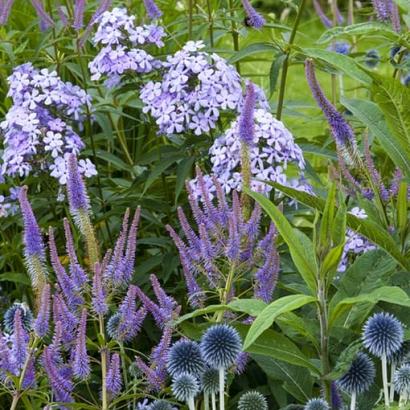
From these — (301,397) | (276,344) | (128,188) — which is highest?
(128,188)

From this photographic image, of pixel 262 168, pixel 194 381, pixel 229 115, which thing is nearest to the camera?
pixel 194 381

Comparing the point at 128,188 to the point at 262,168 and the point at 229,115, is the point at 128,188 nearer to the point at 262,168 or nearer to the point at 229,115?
the point at 229,115

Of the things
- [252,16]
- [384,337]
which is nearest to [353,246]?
[252,16]

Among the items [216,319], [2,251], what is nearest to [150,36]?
[2,251]

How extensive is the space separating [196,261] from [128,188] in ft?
3.28

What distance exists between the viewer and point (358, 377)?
2.39 metres

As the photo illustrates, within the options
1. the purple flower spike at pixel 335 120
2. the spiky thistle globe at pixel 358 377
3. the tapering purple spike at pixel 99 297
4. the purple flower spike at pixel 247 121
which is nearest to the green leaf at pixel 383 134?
the purple flower spike at pixel 335 120

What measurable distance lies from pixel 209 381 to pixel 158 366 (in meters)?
0.14

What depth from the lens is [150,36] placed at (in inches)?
137

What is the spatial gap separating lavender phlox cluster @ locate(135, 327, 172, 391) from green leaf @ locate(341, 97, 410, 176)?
84cm

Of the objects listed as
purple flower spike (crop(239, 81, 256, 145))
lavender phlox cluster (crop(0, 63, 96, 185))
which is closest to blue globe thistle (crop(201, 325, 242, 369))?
purple flower spike (crop(239, 81, 256, 145))

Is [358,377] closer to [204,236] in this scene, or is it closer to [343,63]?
[204,236]

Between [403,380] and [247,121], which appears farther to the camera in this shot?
[247,121]

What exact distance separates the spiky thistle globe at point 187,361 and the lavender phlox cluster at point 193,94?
1.00m
